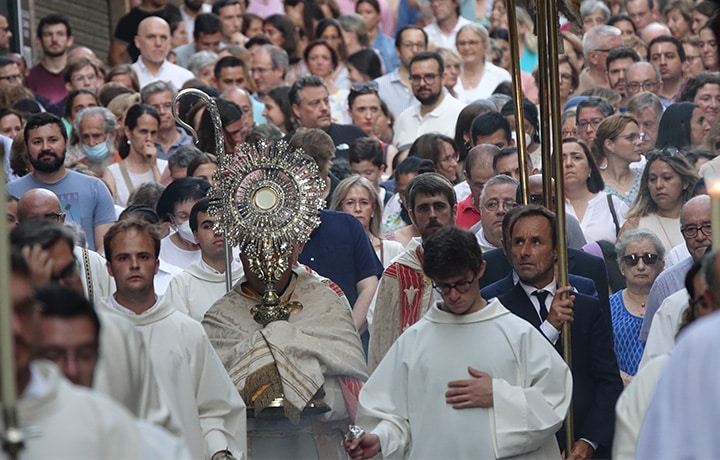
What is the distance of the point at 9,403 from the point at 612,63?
10282 mm

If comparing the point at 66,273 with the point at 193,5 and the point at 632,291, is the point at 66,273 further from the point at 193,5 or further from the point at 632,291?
the point at 193,5

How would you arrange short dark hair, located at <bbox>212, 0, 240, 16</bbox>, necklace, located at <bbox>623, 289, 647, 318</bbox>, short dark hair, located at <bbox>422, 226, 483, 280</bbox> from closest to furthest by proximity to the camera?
short dark hair, located at <bbox>422, 226, 483, 280</bbox>
necklace, located at <bbox>623, 289, 647, 318</bbox>
short dark hair, located at <bbox>212, 0, 240, 16</bbox>

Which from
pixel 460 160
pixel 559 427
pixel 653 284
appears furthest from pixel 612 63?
pixel 559 427

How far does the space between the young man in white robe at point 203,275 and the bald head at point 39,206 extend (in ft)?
2.45

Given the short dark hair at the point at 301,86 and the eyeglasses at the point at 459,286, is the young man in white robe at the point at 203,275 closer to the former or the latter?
the eyeglasses at the point at 459,286

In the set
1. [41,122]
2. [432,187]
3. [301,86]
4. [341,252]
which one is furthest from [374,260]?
[301,86]

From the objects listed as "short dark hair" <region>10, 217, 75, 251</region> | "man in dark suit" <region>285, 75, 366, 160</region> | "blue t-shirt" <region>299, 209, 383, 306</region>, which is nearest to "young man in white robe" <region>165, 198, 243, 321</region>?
"blue t-shirt" <region>299, 209, 383, 306</region>

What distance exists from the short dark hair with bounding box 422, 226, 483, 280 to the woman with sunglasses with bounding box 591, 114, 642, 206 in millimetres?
4364

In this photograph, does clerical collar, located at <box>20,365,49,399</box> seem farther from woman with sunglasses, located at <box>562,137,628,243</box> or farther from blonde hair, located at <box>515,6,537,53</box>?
blonde hair, located at <box>515,6,537,53</box>

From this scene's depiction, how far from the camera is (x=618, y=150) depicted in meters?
13.1

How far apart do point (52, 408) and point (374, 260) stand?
4.99m

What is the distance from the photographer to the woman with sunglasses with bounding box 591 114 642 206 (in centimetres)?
1302

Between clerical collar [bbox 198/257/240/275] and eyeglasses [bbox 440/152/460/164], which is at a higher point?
eyeglasses [bbox 440/152/460/164]

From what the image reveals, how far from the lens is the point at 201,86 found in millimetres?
14641
